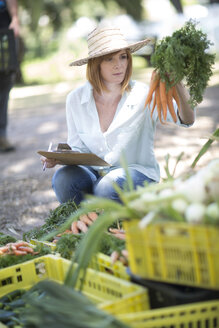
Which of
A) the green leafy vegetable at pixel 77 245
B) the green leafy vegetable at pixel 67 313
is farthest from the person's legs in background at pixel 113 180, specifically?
the green leafy vegetable at pixel 67 313

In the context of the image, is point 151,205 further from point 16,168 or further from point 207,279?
point 16,168

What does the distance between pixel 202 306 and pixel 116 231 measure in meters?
0.90

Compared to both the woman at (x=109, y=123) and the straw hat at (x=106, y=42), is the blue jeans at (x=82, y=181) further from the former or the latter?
the straw hat at (x=106, y=42)

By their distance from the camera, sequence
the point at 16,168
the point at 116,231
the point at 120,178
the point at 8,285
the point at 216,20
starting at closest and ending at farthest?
the point at 8,285 < the point at 116,231 < the point at 120,178 < the point at 16,168 < the point at 216,20

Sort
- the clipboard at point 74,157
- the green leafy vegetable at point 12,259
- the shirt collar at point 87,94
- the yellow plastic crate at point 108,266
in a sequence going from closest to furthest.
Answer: the yellow plastic crate at point 108,266 < the green leafy vegetable at point 12,259 < the clipboard at point 74,157 < the shirt collar at point 87,94

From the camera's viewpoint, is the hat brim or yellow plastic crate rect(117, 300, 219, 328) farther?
the hat brim

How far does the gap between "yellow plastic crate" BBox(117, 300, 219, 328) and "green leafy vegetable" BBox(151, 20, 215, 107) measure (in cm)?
124

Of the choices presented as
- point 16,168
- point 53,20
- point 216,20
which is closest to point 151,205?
point 16,168

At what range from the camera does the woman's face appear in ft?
10.8

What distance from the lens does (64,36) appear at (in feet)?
71.8

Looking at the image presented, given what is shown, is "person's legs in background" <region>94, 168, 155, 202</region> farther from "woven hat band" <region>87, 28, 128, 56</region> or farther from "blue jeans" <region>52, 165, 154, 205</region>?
"woven hat band" <region>87, 28, 128, 56</region>

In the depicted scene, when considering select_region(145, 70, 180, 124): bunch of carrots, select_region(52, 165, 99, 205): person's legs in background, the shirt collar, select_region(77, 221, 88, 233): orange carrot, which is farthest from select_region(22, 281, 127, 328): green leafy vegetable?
the shirt collar

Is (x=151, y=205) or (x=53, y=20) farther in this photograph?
(x=53, y=20)

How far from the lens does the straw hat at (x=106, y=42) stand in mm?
3242
